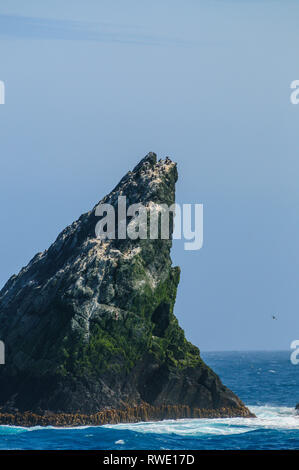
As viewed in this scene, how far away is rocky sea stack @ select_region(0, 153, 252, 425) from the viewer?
70.8 m

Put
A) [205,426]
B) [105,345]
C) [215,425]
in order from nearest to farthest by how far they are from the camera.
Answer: [205,426] < [215,425] < [105,345]

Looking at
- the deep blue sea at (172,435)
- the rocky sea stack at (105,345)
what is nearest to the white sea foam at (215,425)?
Answer: the deep blue sea at (172,435)

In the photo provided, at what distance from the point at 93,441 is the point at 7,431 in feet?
27.2

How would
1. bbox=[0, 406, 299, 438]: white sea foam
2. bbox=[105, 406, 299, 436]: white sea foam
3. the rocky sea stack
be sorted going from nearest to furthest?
bbox=[0, 406, 299, 438]: white sea foam → bbox=[105, 406, 299, 436]: white sea foam → the rocky sea stack

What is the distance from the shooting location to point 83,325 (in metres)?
71.8

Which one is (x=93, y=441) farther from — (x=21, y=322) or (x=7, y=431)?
(x=21, y=322)

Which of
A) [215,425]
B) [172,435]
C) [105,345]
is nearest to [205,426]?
[215,425]

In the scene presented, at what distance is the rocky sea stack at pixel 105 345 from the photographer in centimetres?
7081

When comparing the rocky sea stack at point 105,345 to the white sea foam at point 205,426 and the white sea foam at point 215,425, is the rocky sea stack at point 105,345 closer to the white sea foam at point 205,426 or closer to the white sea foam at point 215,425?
the white sea foam at point 205,426

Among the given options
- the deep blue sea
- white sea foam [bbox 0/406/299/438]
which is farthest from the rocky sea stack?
the deep blue sea

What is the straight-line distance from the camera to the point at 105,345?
7200cm

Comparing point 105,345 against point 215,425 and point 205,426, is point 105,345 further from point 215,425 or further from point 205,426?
point 215,425

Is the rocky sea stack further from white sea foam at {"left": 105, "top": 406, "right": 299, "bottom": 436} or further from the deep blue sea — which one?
the deep blue sea
